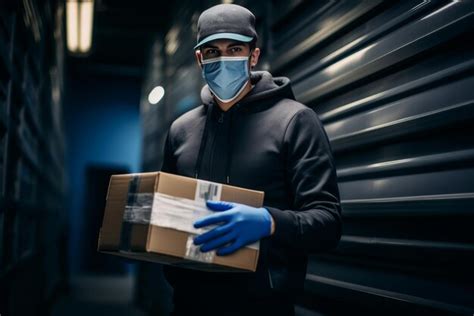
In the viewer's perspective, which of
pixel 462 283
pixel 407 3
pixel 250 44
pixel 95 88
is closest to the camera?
pixel 462 283

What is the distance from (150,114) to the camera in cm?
980

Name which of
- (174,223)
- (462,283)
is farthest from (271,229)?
(462,283)

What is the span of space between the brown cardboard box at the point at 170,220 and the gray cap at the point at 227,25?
0.66 metres

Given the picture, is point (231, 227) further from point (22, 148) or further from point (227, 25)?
point (22, 148)

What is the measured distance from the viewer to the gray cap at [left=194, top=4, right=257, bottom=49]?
7.34 ft

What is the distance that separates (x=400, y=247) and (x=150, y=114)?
7.79 metres

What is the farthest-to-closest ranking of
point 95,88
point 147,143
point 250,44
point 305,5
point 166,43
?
1. point 95,88
2. point 147,143
3. point 166,43
4. point 305,5
5. point 250,44

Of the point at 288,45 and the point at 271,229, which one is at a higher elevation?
the point at 288,45

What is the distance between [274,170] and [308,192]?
0.64ft

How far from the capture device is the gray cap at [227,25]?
224cm

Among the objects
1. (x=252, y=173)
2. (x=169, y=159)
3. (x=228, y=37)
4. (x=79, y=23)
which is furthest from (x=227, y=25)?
(x=79, y=23)

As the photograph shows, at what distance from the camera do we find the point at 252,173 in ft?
7.12

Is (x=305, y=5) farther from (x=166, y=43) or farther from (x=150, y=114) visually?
(x=150, y=114)

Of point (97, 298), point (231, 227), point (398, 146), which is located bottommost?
point (97, 298)
